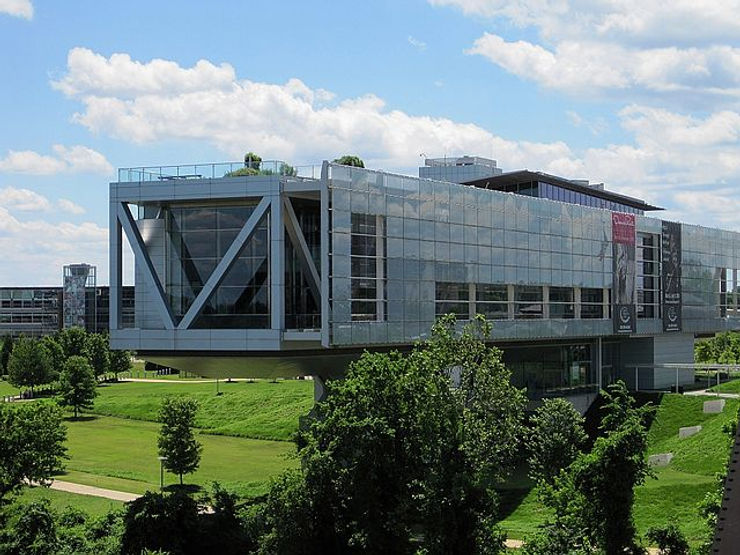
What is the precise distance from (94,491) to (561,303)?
3181 cm

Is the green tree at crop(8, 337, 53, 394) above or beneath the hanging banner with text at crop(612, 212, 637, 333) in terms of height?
beneath

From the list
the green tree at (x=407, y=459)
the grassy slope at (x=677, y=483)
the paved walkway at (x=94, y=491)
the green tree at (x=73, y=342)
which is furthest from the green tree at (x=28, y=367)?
the green tree at (x=407, y=459)

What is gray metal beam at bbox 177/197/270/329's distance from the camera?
4534 centimetres

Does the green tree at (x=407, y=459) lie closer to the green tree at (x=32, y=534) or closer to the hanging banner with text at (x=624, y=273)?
the green tree at (x=32, y=534)

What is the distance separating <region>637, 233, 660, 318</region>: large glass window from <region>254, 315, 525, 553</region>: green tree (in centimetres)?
3726

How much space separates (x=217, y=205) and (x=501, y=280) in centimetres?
1819

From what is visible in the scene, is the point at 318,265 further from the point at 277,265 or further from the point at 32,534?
the point at 32,534

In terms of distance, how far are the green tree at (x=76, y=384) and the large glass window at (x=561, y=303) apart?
5204 cm

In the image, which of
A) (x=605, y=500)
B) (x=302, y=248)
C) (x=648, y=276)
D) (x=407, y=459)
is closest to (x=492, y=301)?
(x=302, y=248)

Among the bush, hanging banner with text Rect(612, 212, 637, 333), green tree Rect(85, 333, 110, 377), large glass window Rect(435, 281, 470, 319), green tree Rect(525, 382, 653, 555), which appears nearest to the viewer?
green tree Rect(525, 382, 653, 555)

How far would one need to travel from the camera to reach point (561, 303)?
64.1m

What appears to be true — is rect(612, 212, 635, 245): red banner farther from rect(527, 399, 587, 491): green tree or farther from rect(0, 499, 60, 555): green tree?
rect(0, 499, 60, 555): green tree

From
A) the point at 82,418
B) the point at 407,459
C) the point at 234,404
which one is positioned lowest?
the point at 82,418

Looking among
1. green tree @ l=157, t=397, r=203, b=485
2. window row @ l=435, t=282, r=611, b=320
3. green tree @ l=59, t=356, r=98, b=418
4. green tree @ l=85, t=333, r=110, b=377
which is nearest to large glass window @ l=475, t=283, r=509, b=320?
window row @ l=435, t=282, r=611, b=320
